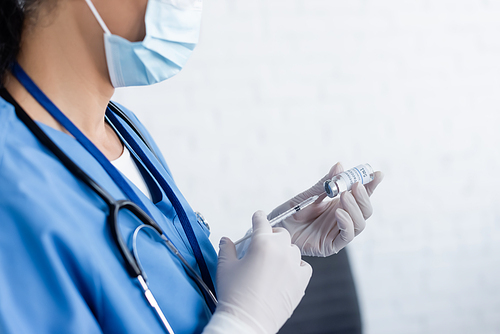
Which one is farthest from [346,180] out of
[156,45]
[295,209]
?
[156,45]

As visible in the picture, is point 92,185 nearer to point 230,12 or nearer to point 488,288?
point 230,12

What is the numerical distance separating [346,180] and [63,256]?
596mm

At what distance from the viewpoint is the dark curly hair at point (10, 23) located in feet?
1.74

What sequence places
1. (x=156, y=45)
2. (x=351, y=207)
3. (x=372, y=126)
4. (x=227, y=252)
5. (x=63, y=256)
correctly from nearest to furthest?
(x=63, y=256) → (x=156, y=45) → (x=227, y=252) → (x=351, y=207) → (x=372, y=126)

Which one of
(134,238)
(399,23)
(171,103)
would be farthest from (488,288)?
(134,238)

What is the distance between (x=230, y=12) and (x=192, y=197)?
74 cm

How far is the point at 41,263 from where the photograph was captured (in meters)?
0.46

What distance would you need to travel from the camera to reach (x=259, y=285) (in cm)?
62

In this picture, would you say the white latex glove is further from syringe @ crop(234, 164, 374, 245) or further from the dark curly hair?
the dark curly hair

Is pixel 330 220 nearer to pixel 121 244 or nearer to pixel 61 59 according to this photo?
pixel 121 244

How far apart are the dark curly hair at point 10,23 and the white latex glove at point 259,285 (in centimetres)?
47

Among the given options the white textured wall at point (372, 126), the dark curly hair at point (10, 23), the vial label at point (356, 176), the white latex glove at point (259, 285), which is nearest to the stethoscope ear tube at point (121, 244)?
the white latex glove at point (259, 285)

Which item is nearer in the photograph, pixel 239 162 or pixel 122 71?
pixel 122 71

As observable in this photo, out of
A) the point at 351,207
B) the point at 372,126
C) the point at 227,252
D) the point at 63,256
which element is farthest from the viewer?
the point at 372,126
